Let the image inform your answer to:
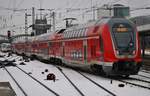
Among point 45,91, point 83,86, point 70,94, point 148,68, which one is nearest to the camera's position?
point 70,94

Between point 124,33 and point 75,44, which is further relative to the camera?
point 75,44

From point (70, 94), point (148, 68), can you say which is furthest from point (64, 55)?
point (70, 94)

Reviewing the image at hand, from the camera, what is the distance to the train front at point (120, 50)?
19.3 m

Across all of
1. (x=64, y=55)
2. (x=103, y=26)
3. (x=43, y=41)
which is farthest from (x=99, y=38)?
(x=43, y=41)

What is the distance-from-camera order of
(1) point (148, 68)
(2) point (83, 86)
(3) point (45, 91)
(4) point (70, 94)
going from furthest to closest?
(1) point (148, 68)
(2) point (83, 86)
(3) point (45, 91)
(4) point (70, 94)

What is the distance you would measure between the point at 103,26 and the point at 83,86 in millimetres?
4392

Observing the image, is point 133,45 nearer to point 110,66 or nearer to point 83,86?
point 110,66

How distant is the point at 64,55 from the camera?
2872cm

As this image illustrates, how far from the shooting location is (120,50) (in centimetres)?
1936

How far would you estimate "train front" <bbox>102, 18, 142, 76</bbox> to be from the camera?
63.4 feet

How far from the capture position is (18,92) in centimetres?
1497

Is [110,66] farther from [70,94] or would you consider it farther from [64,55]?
[64,55]

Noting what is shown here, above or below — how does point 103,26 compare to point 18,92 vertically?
above

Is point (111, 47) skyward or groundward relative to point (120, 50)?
skyward
